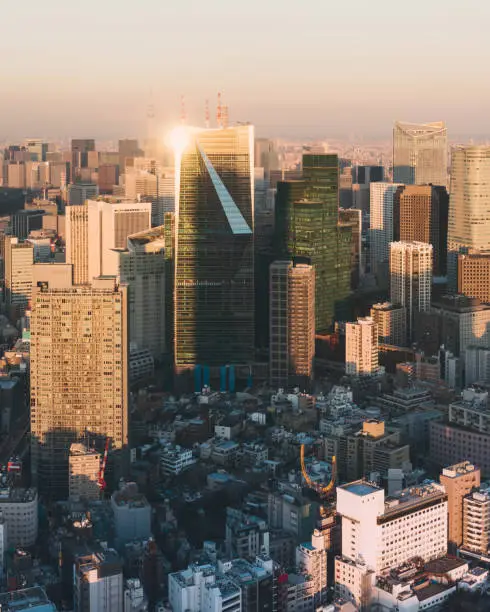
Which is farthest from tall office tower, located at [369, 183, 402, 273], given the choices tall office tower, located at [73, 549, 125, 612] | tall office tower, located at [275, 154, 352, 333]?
tall office tower, located at [73, 549, 125, 612]

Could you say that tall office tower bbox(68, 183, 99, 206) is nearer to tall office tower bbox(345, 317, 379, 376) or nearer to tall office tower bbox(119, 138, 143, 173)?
tall office tower bbox(119, 138, 143, 173)

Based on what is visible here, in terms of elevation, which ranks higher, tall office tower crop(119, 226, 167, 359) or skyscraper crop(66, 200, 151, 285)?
skyscraper crop(66, 200, 151, 285)

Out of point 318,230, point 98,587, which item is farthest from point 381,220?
point 98,587

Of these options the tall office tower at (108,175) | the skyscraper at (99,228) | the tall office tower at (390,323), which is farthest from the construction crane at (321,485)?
the tall office tower at (108,175)

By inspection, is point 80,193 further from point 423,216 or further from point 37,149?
point 423,216

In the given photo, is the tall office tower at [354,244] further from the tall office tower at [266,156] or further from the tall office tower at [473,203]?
the tall office tower at [266,156]

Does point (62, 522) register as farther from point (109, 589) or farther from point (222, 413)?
point (222, 413)
